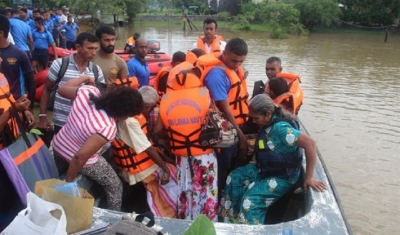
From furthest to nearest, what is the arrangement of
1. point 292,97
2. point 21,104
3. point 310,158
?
point 292,97 < point 310,158 < point 21,104

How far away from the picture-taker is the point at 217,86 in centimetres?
273

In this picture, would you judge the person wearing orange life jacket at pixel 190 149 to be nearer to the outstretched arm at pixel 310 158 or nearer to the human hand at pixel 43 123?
the outstretched arm at pixel 310 158

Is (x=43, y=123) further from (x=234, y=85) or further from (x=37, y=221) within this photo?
(x=37, y=221)

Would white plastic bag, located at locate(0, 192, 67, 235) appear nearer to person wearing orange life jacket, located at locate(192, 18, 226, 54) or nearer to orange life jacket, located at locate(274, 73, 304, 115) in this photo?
orange life jacket, located at locate(274, 73, 304, 115)

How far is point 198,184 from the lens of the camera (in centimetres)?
252

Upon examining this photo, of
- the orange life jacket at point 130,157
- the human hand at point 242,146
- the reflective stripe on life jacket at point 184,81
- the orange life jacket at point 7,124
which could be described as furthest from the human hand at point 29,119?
the human hand at point 242,146

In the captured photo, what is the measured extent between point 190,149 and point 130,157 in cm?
39

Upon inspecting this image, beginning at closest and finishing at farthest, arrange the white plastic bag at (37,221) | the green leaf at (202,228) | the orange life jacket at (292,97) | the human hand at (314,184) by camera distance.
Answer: the green leaf at (202,228) < the white plastic bag at (37,221) < the human hand at (314,184) < the orange life jacket at (292,97)

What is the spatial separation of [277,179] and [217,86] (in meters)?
0.74

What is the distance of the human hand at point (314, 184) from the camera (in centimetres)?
233

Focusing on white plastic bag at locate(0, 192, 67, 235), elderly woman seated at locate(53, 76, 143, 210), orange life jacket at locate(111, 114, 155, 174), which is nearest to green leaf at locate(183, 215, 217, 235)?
white plastic bag at locate(0, 192, 67, 235)

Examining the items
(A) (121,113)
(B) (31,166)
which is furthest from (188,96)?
(B) (31,166)

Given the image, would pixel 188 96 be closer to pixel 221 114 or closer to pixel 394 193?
pixel 221 114

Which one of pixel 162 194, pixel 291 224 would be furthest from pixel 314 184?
pixel 162 194
